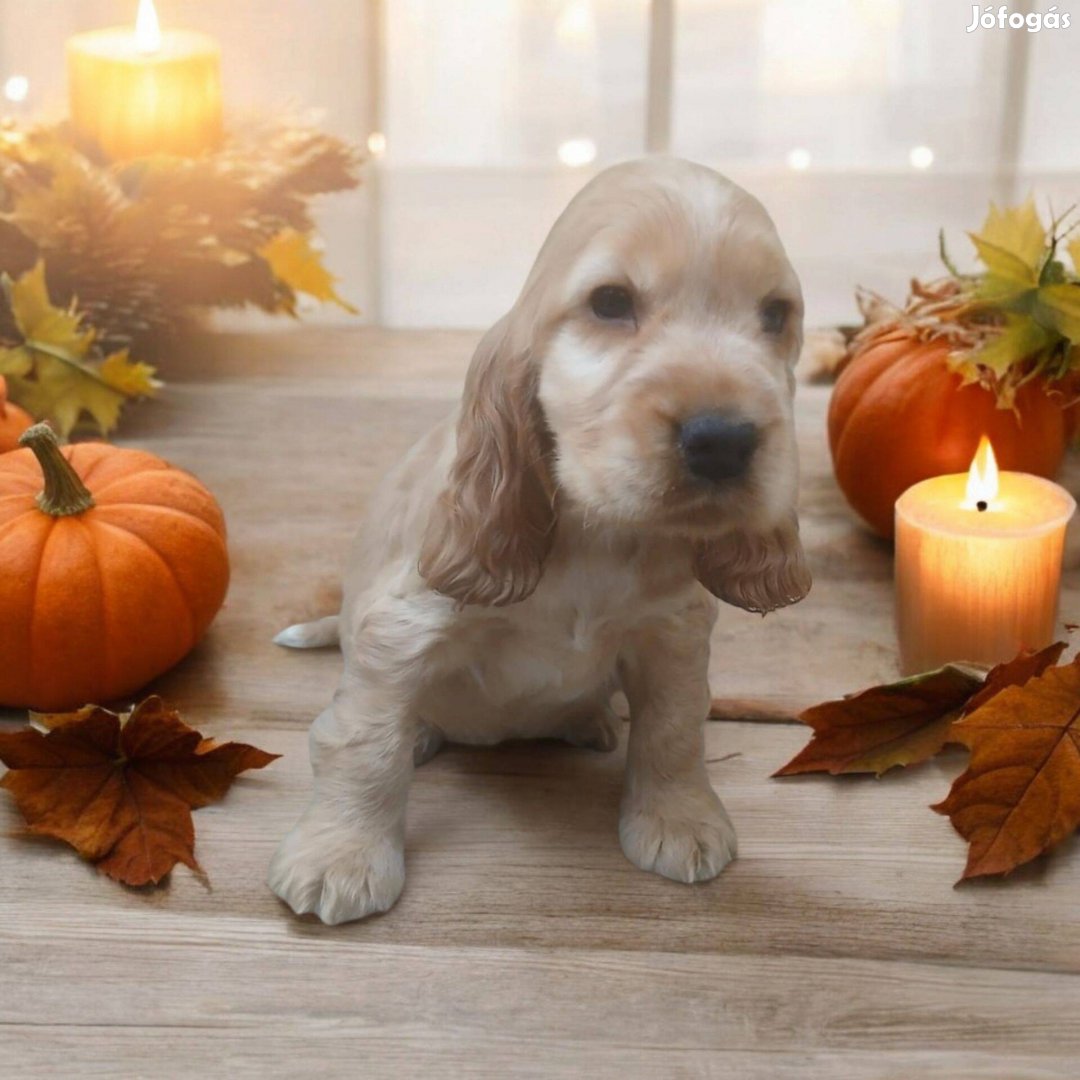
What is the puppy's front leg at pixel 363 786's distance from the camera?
1.48 metres

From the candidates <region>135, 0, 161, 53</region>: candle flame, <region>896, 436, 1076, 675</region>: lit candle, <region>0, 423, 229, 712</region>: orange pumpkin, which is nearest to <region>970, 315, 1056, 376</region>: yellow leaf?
<region>896, 436, 1076, 675</region>: lit candle

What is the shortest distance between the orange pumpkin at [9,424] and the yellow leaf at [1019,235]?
133 centimetres

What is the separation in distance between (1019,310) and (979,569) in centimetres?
46

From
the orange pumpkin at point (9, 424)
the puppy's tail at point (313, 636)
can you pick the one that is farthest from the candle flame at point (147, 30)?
the puppy's tail at point (313, 636)

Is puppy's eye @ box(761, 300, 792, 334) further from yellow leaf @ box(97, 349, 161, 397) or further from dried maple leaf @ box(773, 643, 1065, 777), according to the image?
yellow leaf @ box(97, 349, 161, 397)

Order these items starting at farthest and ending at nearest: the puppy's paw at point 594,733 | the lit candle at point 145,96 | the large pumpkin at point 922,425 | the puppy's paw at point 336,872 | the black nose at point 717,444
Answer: the lit candle at point 145,96
the large pumpkin at point 922,425
the puppy's paw at point 594,733
the puppy's paw at point 336,872
the black nose at point 717,444

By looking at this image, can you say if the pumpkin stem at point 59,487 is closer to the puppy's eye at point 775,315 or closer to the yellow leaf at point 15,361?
the yellow leaf at point 15,361

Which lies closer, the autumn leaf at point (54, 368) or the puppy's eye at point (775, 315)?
the puppy's eye at point (775, 315)

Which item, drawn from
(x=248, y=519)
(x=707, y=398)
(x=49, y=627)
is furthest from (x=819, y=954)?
(x=248, y=519)

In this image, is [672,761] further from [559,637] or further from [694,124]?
[694,124]

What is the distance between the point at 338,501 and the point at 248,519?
0.15m

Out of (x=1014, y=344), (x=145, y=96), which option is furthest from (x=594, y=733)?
(x=145, y=96)

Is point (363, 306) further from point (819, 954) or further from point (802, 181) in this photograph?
point (819, 954)

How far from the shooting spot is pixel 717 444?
4.11ft
